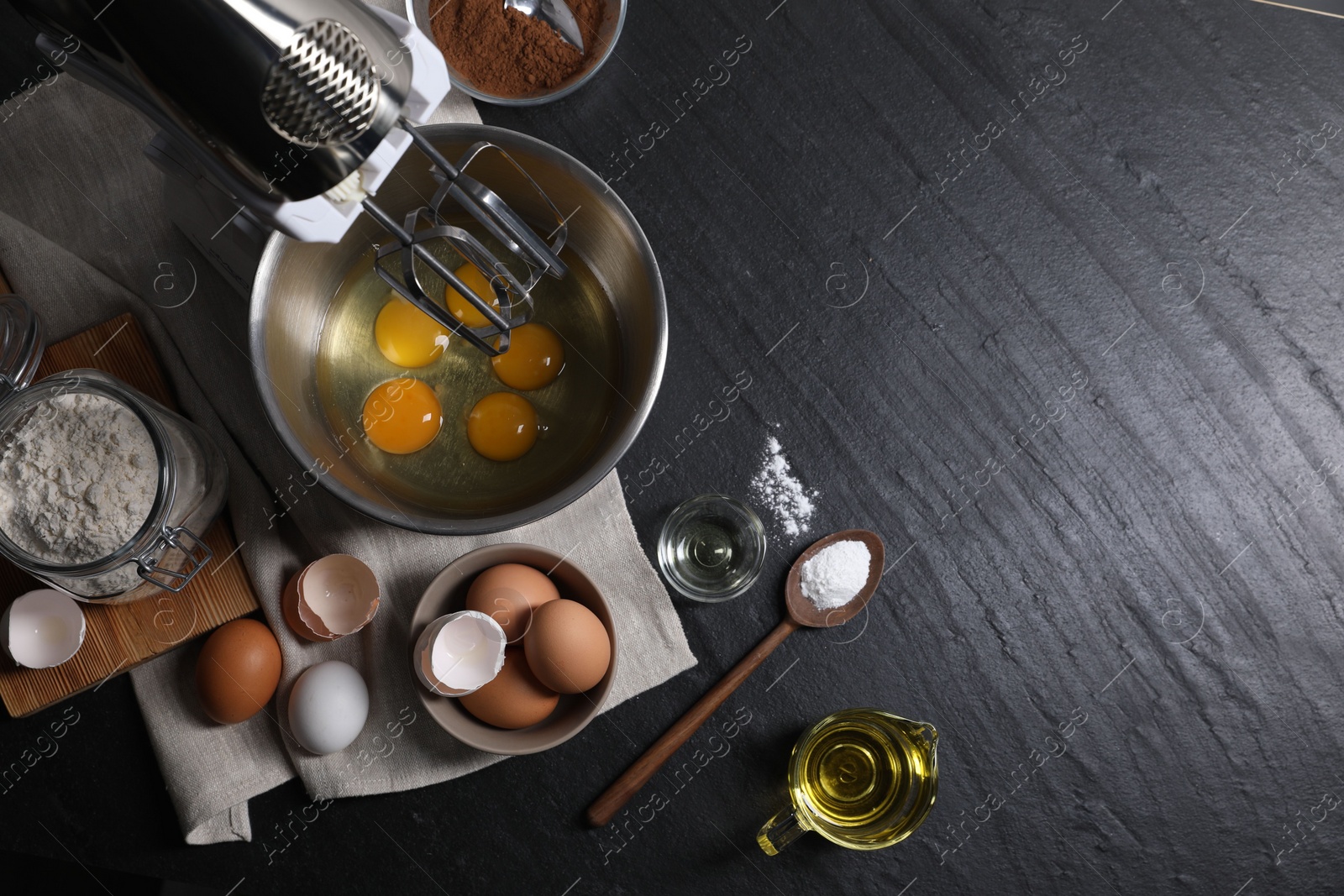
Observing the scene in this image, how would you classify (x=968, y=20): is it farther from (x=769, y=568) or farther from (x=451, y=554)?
(x=451, y=554)

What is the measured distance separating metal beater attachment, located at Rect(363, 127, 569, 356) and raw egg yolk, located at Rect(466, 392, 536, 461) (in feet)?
0.22

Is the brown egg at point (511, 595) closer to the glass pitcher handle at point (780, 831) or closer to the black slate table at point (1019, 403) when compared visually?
the black slate table at point (1019, 403)

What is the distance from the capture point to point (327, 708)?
2.99 feet

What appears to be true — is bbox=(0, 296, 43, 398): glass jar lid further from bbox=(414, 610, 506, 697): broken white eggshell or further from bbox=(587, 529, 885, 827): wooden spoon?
bbox=(587, 529, 885, 827): wooden spoon

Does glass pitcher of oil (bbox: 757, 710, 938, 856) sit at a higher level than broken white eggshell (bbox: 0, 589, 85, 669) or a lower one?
lower

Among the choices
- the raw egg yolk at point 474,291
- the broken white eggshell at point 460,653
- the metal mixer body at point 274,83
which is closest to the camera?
the metal mixer body at point 274,83

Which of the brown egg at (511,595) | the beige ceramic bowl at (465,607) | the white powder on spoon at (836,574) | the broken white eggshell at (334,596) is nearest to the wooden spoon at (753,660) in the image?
the white powder on spoon at (836,574)

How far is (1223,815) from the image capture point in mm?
1042

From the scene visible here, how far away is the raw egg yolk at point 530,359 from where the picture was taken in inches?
37.5

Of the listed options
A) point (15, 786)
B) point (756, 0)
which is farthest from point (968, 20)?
point (15, 786)

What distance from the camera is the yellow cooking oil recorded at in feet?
3.10

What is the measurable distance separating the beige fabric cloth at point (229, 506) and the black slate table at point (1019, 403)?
0.23m

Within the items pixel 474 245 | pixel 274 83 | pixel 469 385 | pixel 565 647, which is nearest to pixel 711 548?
pixel 565 647

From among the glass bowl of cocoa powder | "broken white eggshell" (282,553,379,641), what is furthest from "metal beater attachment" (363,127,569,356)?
"broken white eggshell" (282,553,379,641)
